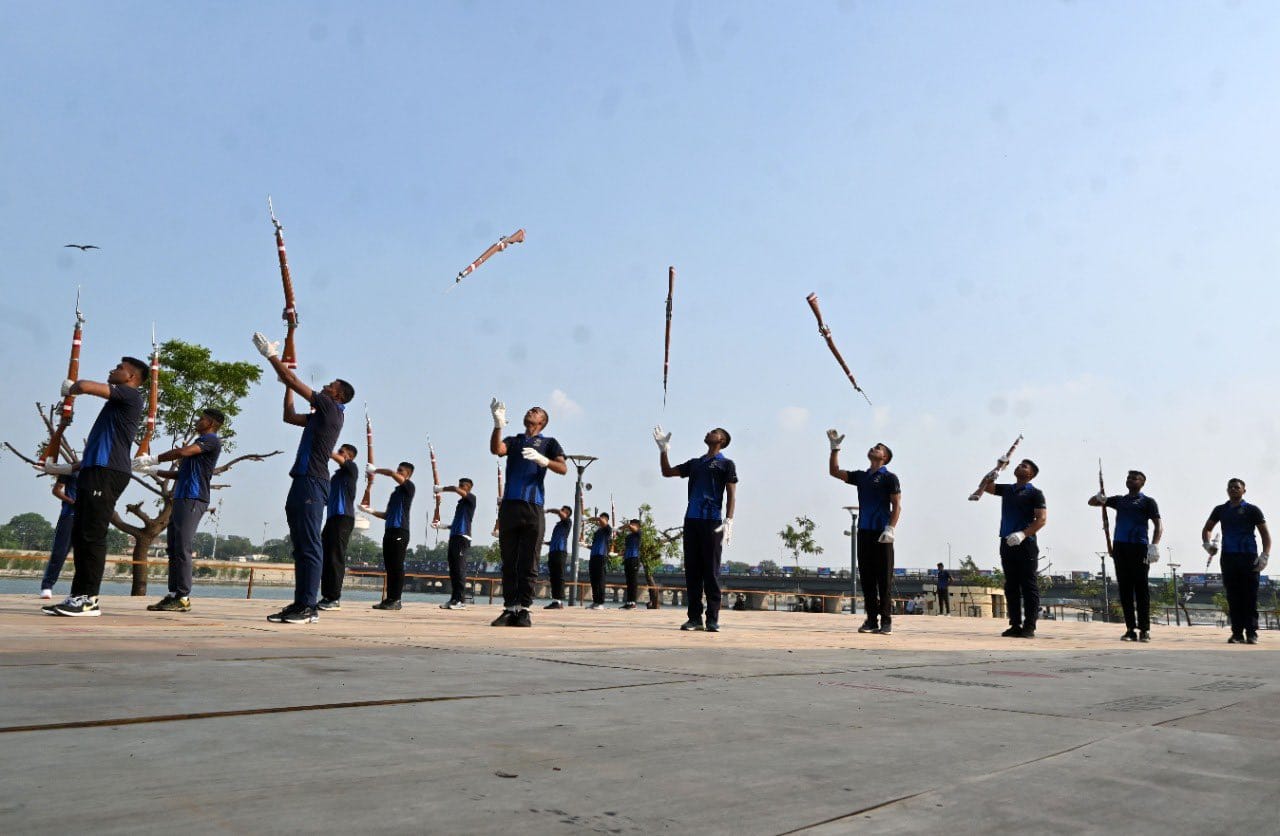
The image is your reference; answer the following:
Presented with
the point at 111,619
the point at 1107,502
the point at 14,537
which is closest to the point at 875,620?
the point at 1107,502

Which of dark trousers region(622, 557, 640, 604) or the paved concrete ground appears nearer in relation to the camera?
the paved concrete ground

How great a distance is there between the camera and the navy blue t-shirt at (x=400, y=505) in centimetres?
1193

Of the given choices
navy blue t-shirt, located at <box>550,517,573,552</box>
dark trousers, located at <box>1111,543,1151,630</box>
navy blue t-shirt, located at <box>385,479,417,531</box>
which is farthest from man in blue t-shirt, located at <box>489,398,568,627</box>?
navy blue t-shirt, located at <box>550,517,573,552</box>

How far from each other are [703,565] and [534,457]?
2292 millimetres

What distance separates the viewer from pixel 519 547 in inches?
305

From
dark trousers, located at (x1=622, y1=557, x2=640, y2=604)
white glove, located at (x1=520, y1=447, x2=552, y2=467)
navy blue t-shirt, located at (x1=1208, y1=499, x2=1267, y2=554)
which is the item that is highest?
white glove, located at (x1=520, y1=447, x2=552, y2=467)

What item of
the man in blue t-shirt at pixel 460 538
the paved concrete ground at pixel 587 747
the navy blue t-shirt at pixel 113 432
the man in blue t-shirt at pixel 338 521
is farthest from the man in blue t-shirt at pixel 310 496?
the man in blue t-shirt at pixel 460 538

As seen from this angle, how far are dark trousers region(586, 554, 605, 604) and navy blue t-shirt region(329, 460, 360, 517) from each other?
8629mm

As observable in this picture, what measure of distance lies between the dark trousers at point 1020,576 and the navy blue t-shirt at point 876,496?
63.5 inches

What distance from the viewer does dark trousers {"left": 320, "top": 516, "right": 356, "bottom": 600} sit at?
9797 millimetres

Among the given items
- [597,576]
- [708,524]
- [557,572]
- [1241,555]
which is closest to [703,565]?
[708,524]

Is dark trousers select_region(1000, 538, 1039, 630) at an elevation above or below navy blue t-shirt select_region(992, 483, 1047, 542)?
below

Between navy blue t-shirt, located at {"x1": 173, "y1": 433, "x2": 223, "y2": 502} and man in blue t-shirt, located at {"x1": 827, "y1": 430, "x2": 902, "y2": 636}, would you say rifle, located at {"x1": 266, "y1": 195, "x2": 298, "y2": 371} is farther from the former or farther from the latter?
man in blue t-shirt, located at {"x1": 827, "y1": 430, "x2": 902, "y2": 636}

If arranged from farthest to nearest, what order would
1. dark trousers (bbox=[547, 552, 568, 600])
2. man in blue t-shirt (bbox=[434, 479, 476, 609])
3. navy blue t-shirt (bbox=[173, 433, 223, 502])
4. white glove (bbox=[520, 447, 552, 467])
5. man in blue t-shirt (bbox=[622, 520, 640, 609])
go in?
man in blue t-shirt (bbox=[622, 520, 640, 609]) → dark trousers (bbox=[547, 552, 568, 600]) → man in blue t-shirt (bbox=[434, 479, 476, 609]) → navy blue t-shirt (bbox=[173, 433, 223, 502]) → white glove (bbox=[520, 447, 552, 467])
